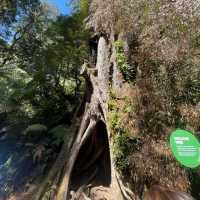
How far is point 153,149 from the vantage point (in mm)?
6520

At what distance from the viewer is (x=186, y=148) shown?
4.42 metres

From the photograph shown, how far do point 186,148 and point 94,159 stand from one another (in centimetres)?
471

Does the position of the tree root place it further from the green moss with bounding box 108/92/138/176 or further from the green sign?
the green sign

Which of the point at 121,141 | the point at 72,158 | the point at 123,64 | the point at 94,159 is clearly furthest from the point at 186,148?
the point at 94,159

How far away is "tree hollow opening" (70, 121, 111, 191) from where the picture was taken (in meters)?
8.48

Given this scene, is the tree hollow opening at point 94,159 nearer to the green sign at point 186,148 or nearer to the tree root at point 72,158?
the tree root at point 72,158

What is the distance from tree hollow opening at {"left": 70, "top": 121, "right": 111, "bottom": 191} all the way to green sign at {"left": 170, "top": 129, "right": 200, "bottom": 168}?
164 inches

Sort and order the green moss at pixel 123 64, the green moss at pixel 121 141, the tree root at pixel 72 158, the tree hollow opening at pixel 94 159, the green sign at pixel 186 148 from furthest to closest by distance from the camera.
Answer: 1. the tree hollow opening at pixel 94 159
2. the green moss at pixel 123 64
3. the tree root at pixel 72 158
4. the green moss at pixel 121 141
5. the green sign at pixel 186 148

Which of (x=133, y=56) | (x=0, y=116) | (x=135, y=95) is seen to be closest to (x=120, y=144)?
(x=135, y=95)

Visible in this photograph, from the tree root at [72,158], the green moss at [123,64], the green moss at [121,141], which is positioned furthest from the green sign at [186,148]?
the green moss at [123,64]

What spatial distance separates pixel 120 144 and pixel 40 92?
5816 millimetres

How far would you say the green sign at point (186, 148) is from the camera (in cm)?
429

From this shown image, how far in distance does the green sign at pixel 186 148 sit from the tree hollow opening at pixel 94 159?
4155 millimetres

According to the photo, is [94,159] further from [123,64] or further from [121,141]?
[123,64]
